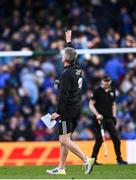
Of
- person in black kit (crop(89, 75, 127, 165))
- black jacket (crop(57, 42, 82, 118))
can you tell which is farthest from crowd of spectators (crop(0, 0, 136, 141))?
black jacket (crop(57, 42, 82, 118))

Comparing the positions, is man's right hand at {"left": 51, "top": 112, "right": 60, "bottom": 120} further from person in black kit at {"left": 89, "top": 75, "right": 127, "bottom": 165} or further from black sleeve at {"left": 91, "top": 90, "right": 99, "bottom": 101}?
black sleeve at {"left": 91, "top": 90, "right": 99, "bottom": 101}

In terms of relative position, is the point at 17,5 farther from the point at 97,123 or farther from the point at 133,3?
the point at 97,123

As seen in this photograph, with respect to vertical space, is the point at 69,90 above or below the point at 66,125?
above

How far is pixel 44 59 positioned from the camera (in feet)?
74.6

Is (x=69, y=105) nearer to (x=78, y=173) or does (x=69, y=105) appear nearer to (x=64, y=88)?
(x=64, y=88)

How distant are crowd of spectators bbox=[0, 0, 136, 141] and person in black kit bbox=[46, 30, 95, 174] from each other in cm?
677

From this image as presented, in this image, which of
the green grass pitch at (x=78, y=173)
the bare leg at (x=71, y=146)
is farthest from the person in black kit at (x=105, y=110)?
the bare leg at (x=71, y=146)

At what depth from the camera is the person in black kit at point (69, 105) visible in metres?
13.8

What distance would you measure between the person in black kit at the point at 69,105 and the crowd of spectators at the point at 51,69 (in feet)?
22.2

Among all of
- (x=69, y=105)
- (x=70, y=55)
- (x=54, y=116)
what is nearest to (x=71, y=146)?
(x=54, y=116)

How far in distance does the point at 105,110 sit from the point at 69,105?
13.3ft

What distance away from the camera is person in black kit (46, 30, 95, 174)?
13750 mm

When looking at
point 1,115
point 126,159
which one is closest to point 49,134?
point 1,115

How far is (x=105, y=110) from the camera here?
17938mm
